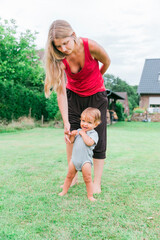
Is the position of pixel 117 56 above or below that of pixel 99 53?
above

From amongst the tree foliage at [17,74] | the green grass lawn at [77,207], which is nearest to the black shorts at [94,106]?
the green grass lawn at [77,207]

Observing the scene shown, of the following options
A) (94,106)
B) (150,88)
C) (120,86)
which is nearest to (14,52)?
(94,106)

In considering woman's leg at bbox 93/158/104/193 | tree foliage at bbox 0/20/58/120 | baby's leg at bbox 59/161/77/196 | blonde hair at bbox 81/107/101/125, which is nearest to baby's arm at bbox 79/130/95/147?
blonde hair at bbox 81/107/101/125

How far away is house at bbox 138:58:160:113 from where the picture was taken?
89.4 ft

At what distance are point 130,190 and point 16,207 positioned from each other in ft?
4.37

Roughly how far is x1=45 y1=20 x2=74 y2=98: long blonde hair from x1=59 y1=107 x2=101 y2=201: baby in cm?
48

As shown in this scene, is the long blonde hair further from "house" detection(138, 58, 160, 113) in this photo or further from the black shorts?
"house" detection(138, 58, 160, 113)

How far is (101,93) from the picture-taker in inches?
120

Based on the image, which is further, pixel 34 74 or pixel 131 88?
pixel 131 88

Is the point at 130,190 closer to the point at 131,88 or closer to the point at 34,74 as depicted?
the point at 34,74

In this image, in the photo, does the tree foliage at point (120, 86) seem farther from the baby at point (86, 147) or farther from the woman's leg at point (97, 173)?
the baby at point (86, 147)

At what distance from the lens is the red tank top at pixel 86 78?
275 centimetres

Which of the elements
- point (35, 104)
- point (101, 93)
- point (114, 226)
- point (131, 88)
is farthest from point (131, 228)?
point (131, 88)

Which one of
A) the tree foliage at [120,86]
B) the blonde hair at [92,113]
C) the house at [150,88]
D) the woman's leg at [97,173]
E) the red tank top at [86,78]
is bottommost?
the woman's leg at [97,173]
